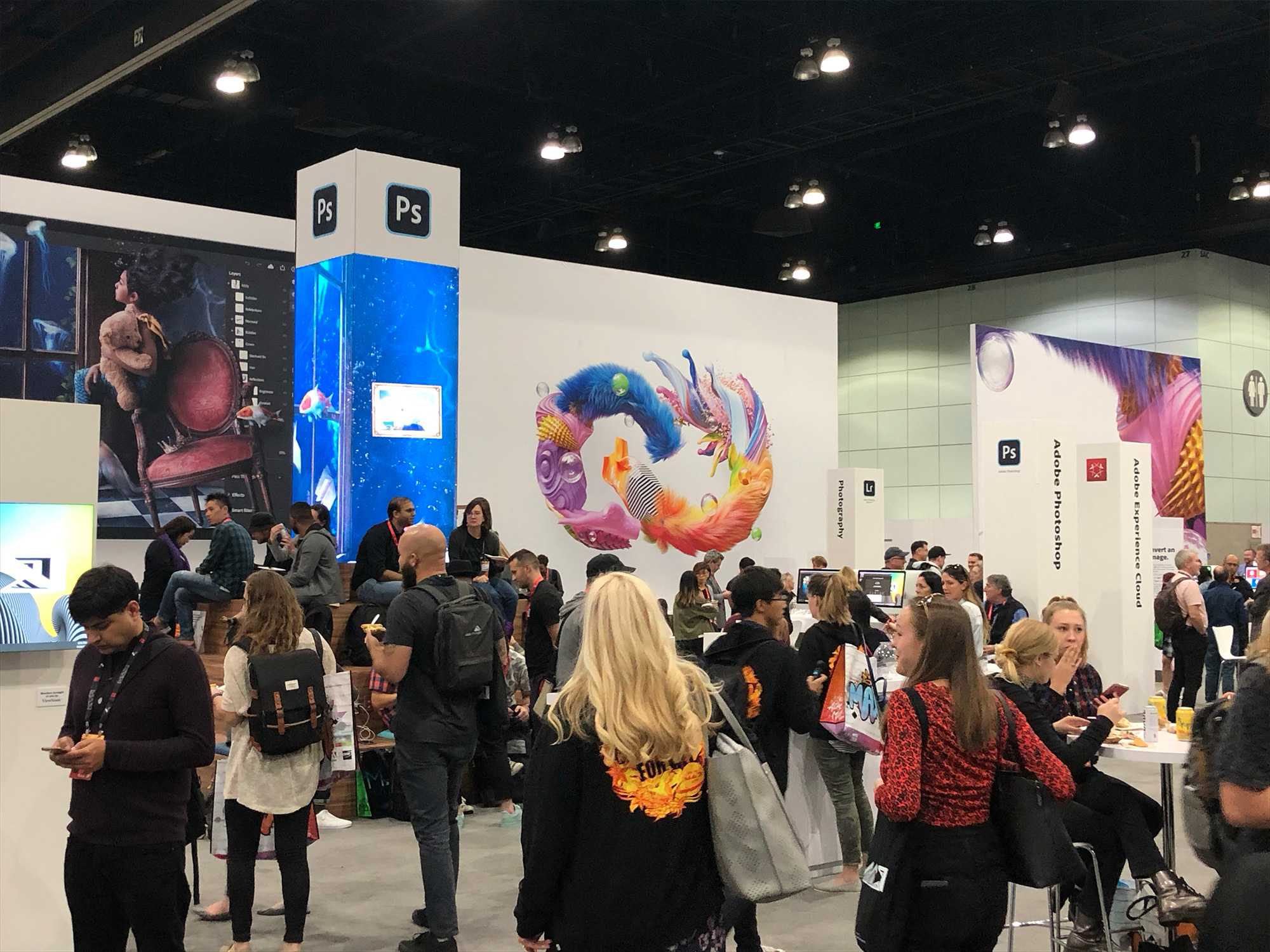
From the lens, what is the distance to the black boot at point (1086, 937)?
4164mm

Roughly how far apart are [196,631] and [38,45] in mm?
5155

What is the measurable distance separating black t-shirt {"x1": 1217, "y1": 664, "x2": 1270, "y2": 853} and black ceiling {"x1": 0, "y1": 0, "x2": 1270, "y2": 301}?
7.26 meters

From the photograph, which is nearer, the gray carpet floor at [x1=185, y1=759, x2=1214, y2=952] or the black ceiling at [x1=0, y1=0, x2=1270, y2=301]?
the gray carpet floor at [x1=185, y1=759, x2=1214, y2=952]

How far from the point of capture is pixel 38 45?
977cm

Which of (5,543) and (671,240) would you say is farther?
(671,240)

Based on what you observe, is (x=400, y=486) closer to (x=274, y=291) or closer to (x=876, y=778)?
(x=274, y=291)

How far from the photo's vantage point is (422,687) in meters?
4.32

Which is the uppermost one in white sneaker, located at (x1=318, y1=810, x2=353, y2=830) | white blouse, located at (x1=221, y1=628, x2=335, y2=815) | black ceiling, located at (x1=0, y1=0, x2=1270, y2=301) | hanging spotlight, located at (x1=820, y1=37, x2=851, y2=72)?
black ceiling, located at (x1=0, y1=0, x2=1270, y2=301)

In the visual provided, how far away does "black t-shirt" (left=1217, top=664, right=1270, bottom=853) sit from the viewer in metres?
2.04

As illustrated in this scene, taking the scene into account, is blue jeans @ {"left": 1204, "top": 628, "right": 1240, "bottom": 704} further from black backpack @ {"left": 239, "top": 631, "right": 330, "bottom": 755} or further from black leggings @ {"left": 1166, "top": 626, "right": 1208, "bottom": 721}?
black backpack @ {"left": 239, "top": 631, "right": 330, "bottom": 755}

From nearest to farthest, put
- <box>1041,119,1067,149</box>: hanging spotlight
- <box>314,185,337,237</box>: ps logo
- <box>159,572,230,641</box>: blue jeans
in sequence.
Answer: <box>159,572,230,641</box>: blue jeans → <box>314,185,337,237</box>: ps logo → <box>1041,119,1067,149</box>: hanging spotlight

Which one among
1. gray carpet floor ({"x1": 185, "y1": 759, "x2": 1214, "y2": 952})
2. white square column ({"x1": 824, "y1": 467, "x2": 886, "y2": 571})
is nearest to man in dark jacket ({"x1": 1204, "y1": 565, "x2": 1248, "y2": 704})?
gray carpet floor ({"x1": 185, "y1": 759, "x2": 1214, "y2": 952})

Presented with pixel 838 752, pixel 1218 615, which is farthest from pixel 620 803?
pixel 1218 615

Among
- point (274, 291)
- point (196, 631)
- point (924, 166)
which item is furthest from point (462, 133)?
point (196, 631)
